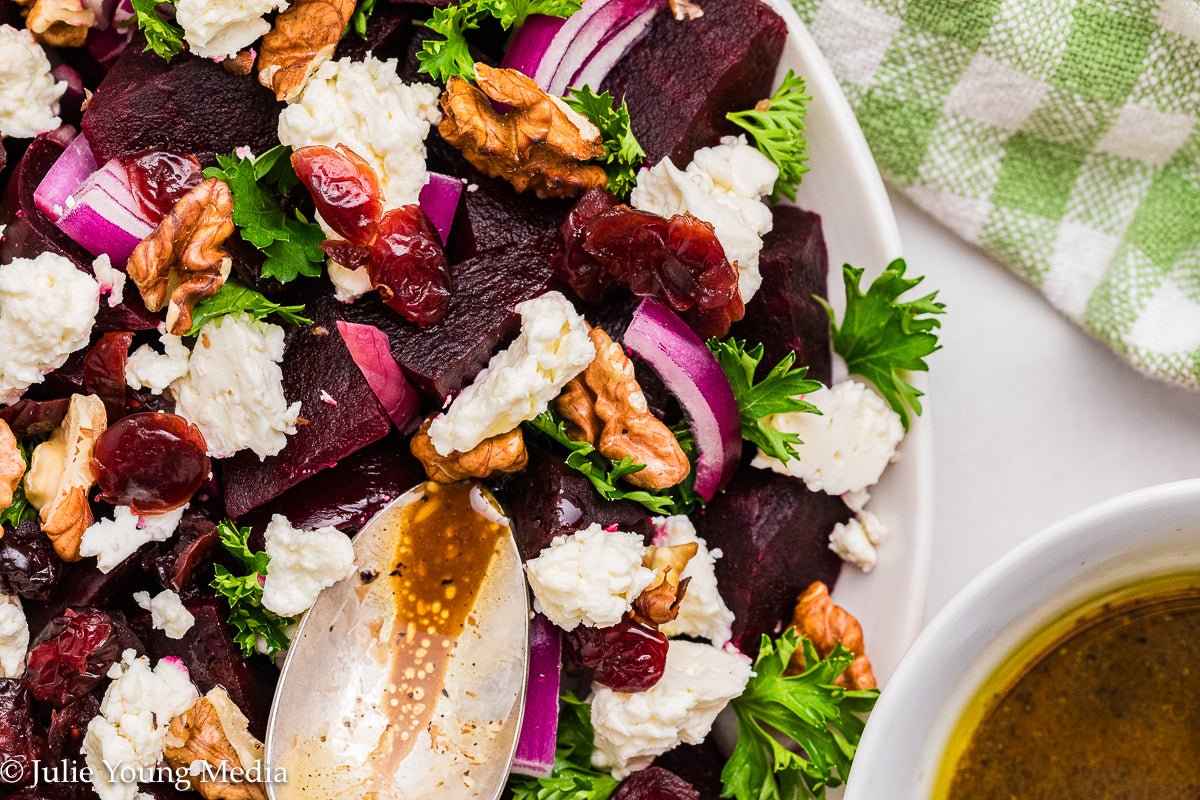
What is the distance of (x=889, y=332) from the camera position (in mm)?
2010

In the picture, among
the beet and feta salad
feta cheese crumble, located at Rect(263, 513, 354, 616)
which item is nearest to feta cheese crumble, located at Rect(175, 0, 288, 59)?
the beet and feta salad

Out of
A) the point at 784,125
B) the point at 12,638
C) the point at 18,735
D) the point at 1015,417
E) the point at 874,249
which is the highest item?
the point at 784,125

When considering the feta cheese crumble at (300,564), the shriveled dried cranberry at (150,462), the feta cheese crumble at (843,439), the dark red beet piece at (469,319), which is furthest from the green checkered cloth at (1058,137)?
the shriveled dried cranberry at (150,462)

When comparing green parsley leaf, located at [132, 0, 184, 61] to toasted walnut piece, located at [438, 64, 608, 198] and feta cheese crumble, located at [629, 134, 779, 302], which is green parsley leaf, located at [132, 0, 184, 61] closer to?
toasted walnut piece, located at [438, 64, 608, 198]

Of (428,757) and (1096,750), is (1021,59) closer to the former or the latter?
(1096,750)

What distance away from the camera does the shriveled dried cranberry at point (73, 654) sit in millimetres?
1855

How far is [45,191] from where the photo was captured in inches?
74.9

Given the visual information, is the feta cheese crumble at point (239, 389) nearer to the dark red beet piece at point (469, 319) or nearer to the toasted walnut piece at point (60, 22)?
the dark red beet piece at point (469, 319)

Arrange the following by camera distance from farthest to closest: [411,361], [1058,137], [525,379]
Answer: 1. [1058,137]
2. [411,361]
3. [525,379]

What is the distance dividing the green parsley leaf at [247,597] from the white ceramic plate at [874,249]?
4.13 ft

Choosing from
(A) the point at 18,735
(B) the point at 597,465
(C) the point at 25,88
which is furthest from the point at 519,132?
(A) the point at 18,735

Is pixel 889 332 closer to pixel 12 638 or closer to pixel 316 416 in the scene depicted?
pixel 316 416

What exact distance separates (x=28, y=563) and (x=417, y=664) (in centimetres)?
80

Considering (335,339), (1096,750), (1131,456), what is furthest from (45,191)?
(1131,456)
